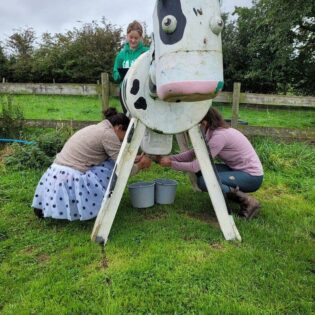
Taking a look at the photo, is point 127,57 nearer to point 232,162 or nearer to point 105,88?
point 105,88

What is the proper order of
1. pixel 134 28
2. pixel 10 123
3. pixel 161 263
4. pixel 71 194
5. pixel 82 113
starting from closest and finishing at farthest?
pixel 161 263 < pixel 71 194 < pixel 134 28 < pixel 10 123 < pixel 82 113

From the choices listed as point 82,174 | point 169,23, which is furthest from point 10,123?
point 169,23

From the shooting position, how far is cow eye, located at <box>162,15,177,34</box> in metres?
2.59

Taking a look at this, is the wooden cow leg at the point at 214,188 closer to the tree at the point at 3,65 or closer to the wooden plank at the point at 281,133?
the wooden plank at the point at 281,133

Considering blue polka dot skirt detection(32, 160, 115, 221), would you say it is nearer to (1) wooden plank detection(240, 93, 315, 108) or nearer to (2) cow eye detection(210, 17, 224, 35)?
(2) cow eye detection(210, 17, 224, 35)

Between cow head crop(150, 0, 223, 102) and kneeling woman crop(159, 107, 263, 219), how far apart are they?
130 cm

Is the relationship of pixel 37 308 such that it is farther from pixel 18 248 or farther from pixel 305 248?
pixel 305 248

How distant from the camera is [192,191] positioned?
4.89 meters

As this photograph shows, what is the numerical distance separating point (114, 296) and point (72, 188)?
1371mm

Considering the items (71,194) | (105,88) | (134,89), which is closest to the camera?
(134,89)

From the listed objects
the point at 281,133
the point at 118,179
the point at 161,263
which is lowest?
the point at 161,263

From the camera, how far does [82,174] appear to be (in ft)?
12.4

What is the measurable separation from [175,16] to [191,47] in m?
0.24

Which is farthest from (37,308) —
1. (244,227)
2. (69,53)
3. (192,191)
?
(69,53)
